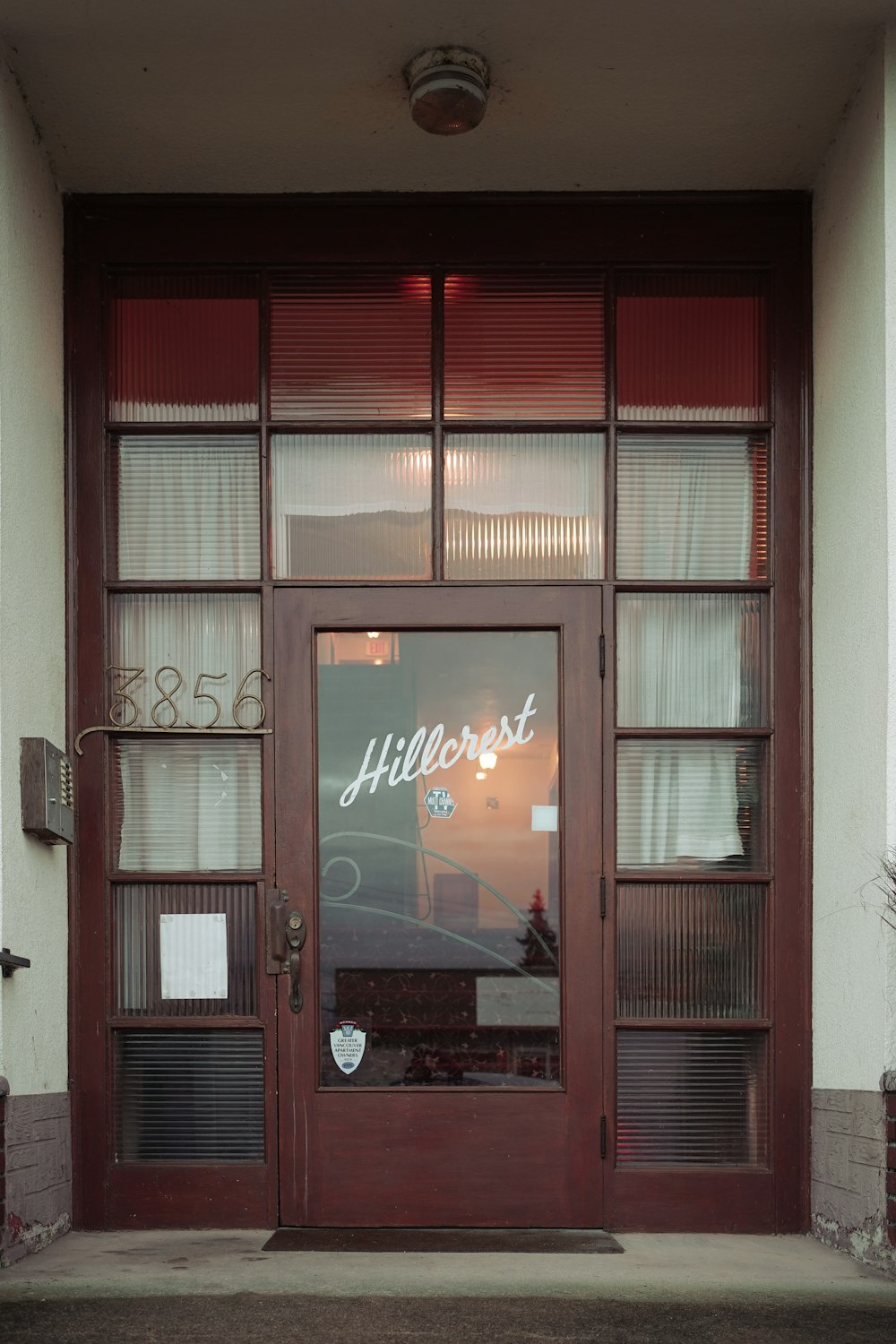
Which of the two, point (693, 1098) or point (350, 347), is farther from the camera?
point (350, 347)

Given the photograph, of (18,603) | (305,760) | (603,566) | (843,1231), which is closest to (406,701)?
(305,760)

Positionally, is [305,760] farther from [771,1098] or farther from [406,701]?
[771,1098]

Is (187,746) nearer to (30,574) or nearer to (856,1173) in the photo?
(30,574)

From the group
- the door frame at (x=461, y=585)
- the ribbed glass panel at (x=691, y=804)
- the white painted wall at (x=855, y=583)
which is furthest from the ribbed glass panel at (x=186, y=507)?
the white painted wall at (x=855, y=583)

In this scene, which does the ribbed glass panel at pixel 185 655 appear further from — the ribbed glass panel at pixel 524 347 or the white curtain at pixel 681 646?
the white curtain at pixel 681 646

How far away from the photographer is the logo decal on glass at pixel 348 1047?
4957 millimetres

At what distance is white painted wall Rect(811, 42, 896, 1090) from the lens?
14.5 ft

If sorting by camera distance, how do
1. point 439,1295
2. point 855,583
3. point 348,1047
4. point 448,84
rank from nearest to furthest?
point 439,1295 → point 448,84 → point 855,583 → point 348,1047

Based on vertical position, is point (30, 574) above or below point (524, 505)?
below

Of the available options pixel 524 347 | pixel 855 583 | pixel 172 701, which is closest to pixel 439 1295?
pixel 172 701

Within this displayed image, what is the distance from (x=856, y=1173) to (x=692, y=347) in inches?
117

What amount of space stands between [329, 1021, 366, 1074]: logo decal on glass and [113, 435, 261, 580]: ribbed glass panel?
5.51 feet

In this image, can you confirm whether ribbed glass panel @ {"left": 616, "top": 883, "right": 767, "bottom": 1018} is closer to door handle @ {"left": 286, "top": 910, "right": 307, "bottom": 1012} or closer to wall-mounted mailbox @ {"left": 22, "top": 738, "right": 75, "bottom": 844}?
door handle @ {"left": 286, "top": 910, "right": 307, "bottom": 1012}

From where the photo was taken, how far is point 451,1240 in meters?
4.74
